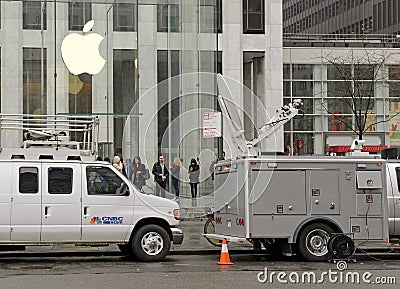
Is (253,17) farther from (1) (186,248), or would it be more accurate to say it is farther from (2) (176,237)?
(2) (176,237)

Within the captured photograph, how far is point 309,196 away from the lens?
1730 cm

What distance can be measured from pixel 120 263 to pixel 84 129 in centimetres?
306

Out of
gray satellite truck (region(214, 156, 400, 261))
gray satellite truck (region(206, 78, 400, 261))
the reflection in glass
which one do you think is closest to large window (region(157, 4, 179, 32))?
gray satellite truck (region(206, 78, 400, 261))

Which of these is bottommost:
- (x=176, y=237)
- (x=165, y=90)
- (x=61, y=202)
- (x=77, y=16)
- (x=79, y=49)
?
(x=176, y=237)

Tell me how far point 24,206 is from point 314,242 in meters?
5.83

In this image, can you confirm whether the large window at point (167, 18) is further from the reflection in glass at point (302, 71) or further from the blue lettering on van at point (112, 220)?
the reflection in glass at point (302, 71)

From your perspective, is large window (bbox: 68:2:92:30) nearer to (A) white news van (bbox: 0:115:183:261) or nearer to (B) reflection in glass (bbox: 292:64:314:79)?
(A) white news van (bbox: 0:115:183:261)

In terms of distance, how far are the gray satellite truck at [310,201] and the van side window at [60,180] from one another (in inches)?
135

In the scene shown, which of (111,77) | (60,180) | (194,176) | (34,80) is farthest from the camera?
(34,80)

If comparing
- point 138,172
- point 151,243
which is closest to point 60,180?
point 151,243

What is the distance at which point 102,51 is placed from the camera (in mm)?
28047

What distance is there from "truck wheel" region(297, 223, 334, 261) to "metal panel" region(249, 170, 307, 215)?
16.5 inches

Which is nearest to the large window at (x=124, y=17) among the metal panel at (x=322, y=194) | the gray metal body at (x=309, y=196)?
the gray metal body at (x=309, y=196)

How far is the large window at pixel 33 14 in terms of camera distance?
28.2 metres
